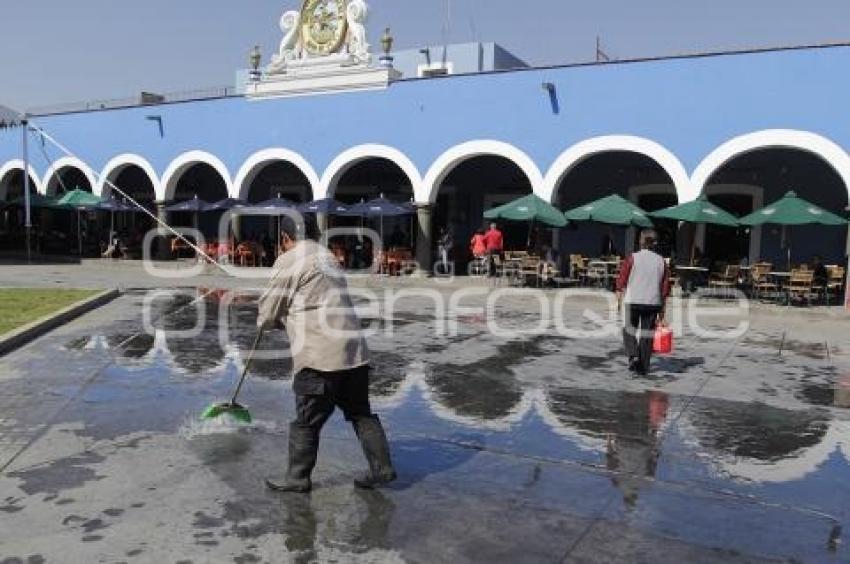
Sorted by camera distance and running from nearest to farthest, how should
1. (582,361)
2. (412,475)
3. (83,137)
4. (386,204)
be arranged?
1. (412,475)
2. (582,361)
3. (386,204)
4. (83,137)

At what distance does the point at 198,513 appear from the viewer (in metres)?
4.30

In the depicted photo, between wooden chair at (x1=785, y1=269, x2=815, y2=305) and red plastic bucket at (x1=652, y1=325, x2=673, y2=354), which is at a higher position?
wooden chair at (x1=785, y1=269, x2=815, y2=305)

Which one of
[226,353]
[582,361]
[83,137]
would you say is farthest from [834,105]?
[83,137]

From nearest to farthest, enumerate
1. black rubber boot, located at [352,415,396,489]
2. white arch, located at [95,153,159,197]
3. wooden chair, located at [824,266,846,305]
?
black rubber boot, located at [352,415,396,489] < wooden chair, located at [824,266,846,305] < white arch, located at [95,153,159,197]

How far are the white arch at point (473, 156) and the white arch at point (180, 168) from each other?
7399mm

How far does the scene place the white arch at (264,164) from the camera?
22.2m

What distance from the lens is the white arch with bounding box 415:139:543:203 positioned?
729 inches

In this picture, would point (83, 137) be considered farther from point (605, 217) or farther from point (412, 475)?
point (412, 475)

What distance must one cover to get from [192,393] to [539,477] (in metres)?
3.63

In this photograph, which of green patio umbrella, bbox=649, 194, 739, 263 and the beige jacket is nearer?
the beige jacket

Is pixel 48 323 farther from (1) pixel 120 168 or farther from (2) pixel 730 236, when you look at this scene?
(1) pixel 120 168

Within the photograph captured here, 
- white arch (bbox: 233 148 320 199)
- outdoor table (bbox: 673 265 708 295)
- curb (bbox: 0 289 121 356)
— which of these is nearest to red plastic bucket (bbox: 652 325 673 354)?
curb (bbox: 0 289 121 356)

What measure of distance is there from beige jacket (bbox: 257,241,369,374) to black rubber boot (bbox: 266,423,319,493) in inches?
14.7

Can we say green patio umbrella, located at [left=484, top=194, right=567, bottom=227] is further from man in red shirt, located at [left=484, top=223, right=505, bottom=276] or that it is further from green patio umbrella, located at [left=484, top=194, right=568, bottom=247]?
man in red shirt, located at [left=484, top=223, right=505, bottom=276]
